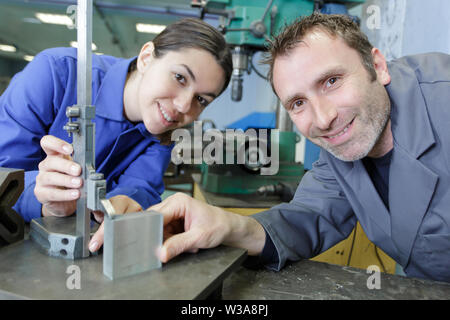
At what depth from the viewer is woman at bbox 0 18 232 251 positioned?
2.90 feet

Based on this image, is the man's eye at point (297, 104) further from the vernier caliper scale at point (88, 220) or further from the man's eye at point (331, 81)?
the vernier caliper scale at point (88, 220)

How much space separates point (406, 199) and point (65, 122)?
3.01 ft

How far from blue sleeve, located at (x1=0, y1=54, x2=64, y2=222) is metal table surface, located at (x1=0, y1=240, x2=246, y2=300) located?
0.39m

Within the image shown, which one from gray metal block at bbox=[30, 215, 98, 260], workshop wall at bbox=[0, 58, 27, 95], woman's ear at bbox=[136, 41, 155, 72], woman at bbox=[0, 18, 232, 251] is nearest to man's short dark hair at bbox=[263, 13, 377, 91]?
woman at bbox=[0, 18, 232, 251]

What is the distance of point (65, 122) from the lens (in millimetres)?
949

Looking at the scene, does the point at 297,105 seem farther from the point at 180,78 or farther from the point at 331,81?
the point at 180,78

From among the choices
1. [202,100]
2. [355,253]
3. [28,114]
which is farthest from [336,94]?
[355,253]

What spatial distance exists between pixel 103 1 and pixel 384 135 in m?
3.89

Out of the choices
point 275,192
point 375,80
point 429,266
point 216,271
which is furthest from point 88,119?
point 275,192

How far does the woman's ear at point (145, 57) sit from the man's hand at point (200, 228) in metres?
0.58

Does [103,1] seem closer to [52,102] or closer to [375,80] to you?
[52,102]

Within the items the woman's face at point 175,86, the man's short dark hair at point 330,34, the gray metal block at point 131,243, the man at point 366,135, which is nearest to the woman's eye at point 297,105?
the man at point 366,135

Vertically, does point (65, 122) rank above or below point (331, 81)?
below
